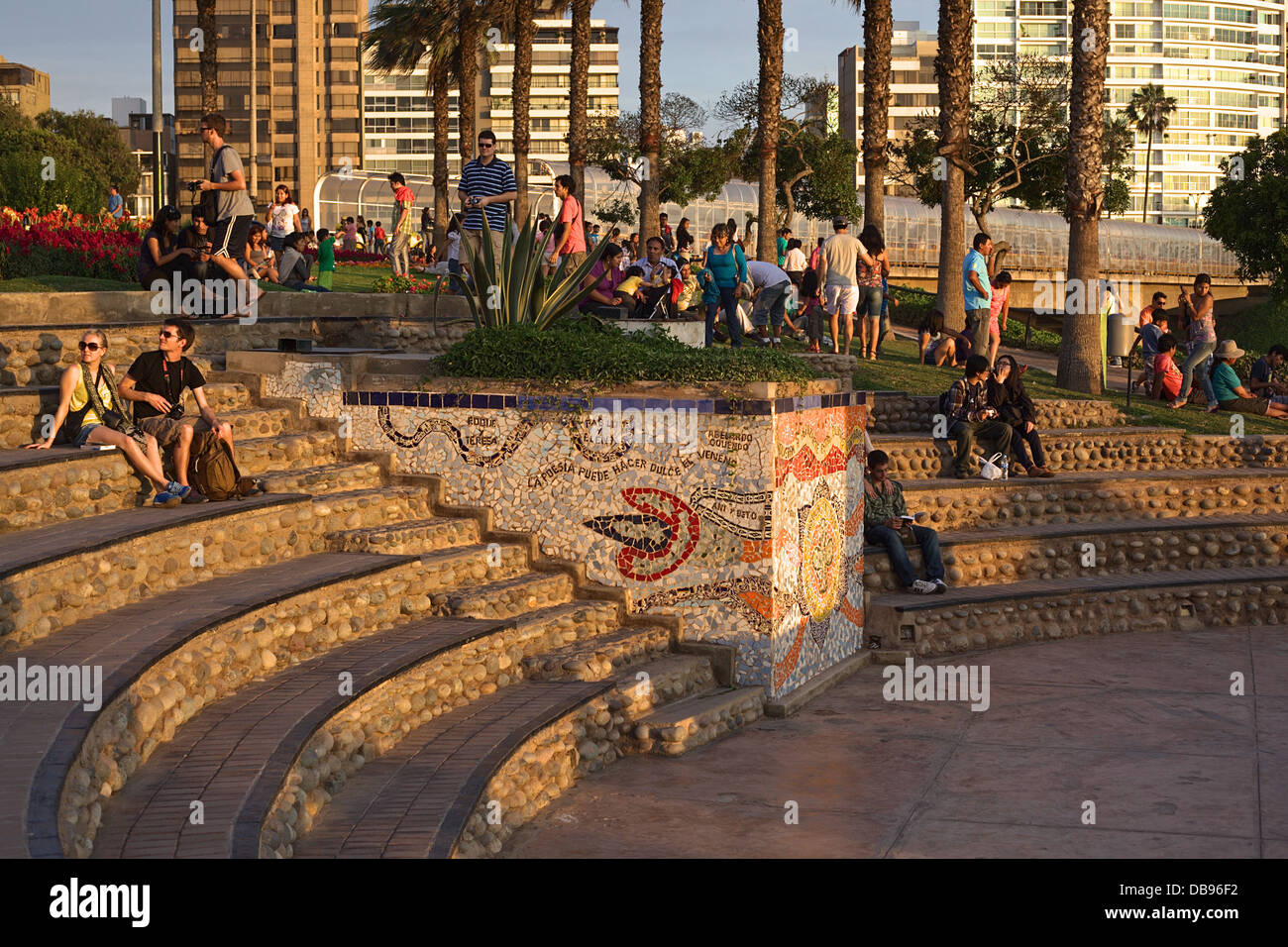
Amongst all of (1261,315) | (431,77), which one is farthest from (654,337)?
(1261,315)

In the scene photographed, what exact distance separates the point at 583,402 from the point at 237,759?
4.84 meters

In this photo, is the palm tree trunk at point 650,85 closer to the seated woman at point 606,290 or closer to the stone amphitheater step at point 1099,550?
the seated woman at point 606,290

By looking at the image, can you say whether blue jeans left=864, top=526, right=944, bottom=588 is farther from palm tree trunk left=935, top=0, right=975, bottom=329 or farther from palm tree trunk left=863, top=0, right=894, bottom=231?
palm tree trunk left=863, top=0, right=894, bottom=231

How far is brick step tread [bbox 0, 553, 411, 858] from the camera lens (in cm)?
545

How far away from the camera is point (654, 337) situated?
1201cm

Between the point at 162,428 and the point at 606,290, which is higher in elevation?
the point at 606,290

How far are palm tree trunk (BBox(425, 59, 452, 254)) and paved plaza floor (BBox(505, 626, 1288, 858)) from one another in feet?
90.3

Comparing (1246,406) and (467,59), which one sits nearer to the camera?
(1246,406)

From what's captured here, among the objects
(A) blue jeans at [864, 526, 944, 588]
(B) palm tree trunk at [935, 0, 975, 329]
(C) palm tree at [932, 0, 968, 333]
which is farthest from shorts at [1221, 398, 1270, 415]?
(A) blue jeans at [864, 526, 944, 588]

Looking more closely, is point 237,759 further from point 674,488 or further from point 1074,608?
point 1074,608

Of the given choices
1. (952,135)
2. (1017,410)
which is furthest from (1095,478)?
(952,135)

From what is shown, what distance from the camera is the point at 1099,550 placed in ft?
46.5

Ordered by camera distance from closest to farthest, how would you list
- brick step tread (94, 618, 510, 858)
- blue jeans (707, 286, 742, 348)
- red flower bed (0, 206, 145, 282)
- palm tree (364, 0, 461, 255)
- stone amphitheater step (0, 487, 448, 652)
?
brick step tread (94, 618, 510, 858)
stone amphitheater step (0, 487, 448, 652)
red flower bed (0, 206, 145, 282)
blue jeans (707, 286, 742, 348)
palm tree (364, 0, 461, 255)

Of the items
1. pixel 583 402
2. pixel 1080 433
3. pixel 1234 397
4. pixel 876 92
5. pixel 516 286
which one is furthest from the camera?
pixel 876 92
